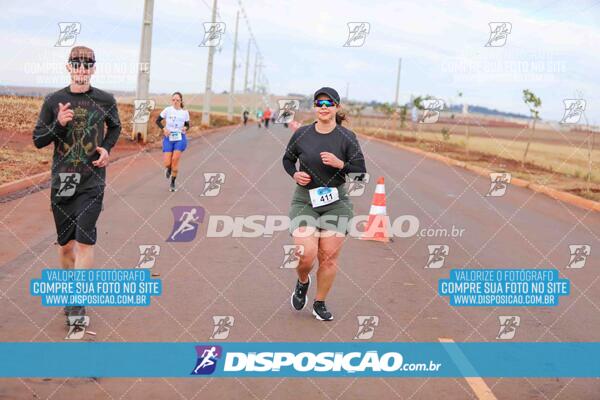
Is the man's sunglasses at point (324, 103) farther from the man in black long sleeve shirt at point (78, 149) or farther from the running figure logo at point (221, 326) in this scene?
the running figure logo at point (221, 326)

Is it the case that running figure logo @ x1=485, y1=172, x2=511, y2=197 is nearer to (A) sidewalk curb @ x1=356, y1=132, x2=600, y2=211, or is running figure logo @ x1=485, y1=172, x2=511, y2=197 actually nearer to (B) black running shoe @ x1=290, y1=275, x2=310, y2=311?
(A) sidewalk curb @ x1=356, y1=132, x2=600, y2=211

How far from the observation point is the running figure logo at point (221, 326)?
682 cm

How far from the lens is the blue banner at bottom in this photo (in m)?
5.88

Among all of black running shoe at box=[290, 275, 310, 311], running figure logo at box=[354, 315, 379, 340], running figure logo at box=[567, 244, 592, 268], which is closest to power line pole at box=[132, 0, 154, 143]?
running figure logo at box=[567, 244, 592, 268]

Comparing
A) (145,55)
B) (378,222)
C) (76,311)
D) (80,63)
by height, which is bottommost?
(76,311)

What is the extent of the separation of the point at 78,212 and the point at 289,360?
2.09 meters

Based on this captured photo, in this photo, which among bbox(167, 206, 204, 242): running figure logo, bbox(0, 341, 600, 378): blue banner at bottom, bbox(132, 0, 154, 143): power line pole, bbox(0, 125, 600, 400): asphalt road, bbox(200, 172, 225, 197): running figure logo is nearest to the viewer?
bbox(0, 125, 600, 400): asphalt road

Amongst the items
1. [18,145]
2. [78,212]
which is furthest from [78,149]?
[18,145]

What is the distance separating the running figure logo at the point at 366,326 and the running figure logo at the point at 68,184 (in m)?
2.61

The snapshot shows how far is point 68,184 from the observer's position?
22.4 ft

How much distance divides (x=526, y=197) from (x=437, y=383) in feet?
53.8

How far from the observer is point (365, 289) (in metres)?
8.93

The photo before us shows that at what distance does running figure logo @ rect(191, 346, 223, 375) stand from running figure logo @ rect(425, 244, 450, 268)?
4612 mm

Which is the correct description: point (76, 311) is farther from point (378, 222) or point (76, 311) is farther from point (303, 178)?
point (378, 222)
